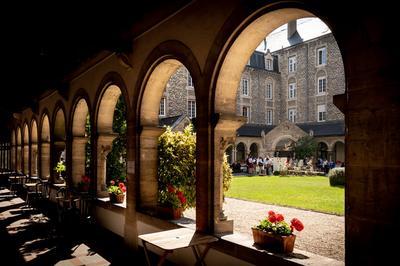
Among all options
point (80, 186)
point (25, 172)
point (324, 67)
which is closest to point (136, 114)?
point (80, 186)

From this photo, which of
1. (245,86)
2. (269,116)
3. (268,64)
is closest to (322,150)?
(269,116)

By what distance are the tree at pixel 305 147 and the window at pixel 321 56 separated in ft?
23.5

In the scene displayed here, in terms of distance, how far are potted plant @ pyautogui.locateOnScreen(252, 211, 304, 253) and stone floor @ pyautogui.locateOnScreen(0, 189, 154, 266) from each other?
2089 millimetres

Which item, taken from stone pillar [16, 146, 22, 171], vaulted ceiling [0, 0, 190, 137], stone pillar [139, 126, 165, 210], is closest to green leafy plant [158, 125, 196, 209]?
stone pillar [139, 126, 165, 210]

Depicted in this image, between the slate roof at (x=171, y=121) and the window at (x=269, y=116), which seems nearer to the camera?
the slate roof at (x=171, y=121)

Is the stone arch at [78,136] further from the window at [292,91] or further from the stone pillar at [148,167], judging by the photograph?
the window at [292,91]

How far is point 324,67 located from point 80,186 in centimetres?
2457

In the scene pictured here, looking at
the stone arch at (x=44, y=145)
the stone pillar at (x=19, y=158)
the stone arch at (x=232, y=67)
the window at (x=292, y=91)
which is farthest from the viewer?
the window at (x=292, y=91)

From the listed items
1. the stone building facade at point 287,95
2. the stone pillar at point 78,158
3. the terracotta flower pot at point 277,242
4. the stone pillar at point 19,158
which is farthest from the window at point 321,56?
the terracotta flower pot at point 277,242

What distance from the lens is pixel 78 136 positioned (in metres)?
8.38

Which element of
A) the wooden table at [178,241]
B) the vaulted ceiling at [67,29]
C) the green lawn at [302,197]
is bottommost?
the green lawn at [302,197]

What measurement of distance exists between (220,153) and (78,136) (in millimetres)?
5562

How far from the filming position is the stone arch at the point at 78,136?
8.20 metres

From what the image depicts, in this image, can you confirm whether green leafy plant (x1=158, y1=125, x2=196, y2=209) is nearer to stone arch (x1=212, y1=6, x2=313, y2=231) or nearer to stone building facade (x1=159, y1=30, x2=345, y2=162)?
stone arch (x1=212, y1=6, x2=313, y2=231)
